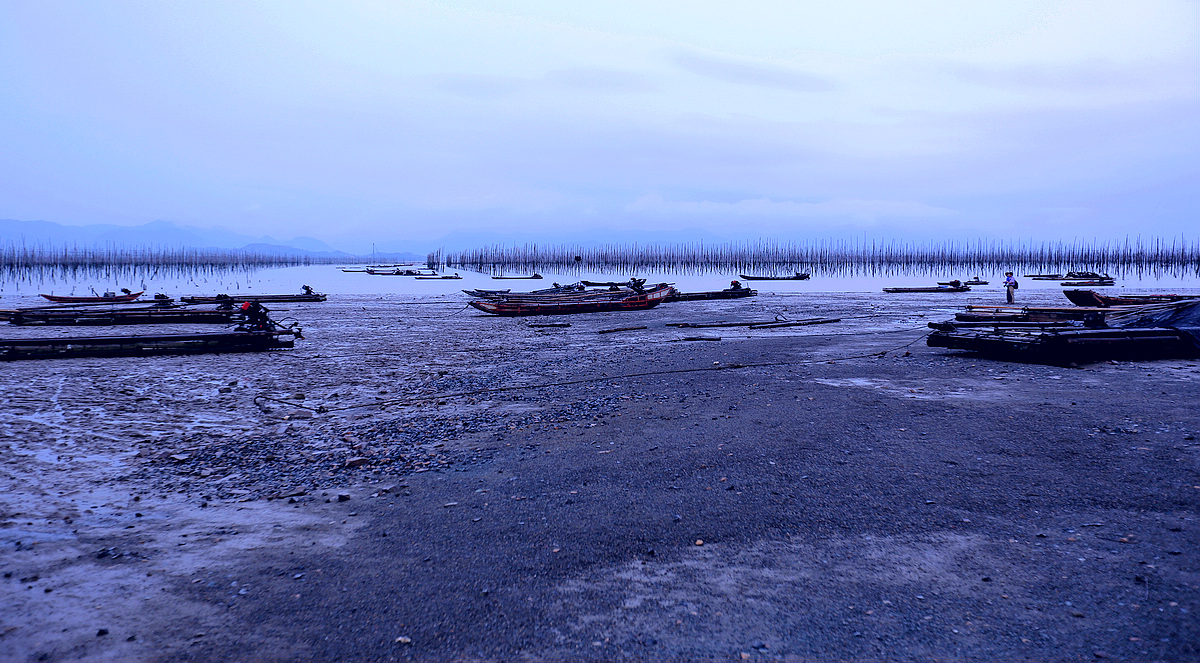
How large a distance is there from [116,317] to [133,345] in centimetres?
851

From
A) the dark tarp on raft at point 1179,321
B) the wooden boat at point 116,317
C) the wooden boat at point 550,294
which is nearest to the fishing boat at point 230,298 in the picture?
the wooden boat at point 116,317

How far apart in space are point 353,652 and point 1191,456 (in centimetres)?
654

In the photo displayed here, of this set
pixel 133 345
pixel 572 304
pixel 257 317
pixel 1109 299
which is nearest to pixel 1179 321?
pixel 1109 299

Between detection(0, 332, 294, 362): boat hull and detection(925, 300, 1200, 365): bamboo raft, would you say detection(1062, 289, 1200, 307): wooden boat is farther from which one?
detection(0, 332, 294, 362): boat hull

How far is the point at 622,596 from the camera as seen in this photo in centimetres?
356

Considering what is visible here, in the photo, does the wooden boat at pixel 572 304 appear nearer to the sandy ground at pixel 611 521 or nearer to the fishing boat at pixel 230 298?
the fishing boat at pixel 230 298

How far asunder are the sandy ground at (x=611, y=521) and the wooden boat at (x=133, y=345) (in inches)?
149

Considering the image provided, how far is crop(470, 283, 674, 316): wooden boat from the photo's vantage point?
80.6 ft

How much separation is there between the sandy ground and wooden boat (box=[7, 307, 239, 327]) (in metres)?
11.6

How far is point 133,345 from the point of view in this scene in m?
13.5

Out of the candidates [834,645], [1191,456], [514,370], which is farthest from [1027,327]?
[834,645]

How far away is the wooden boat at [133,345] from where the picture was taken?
13.0m

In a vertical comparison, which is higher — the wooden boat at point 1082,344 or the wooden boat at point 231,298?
the wooden boat at point 231,298

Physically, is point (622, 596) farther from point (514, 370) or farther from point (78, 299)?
point (78, 299)
